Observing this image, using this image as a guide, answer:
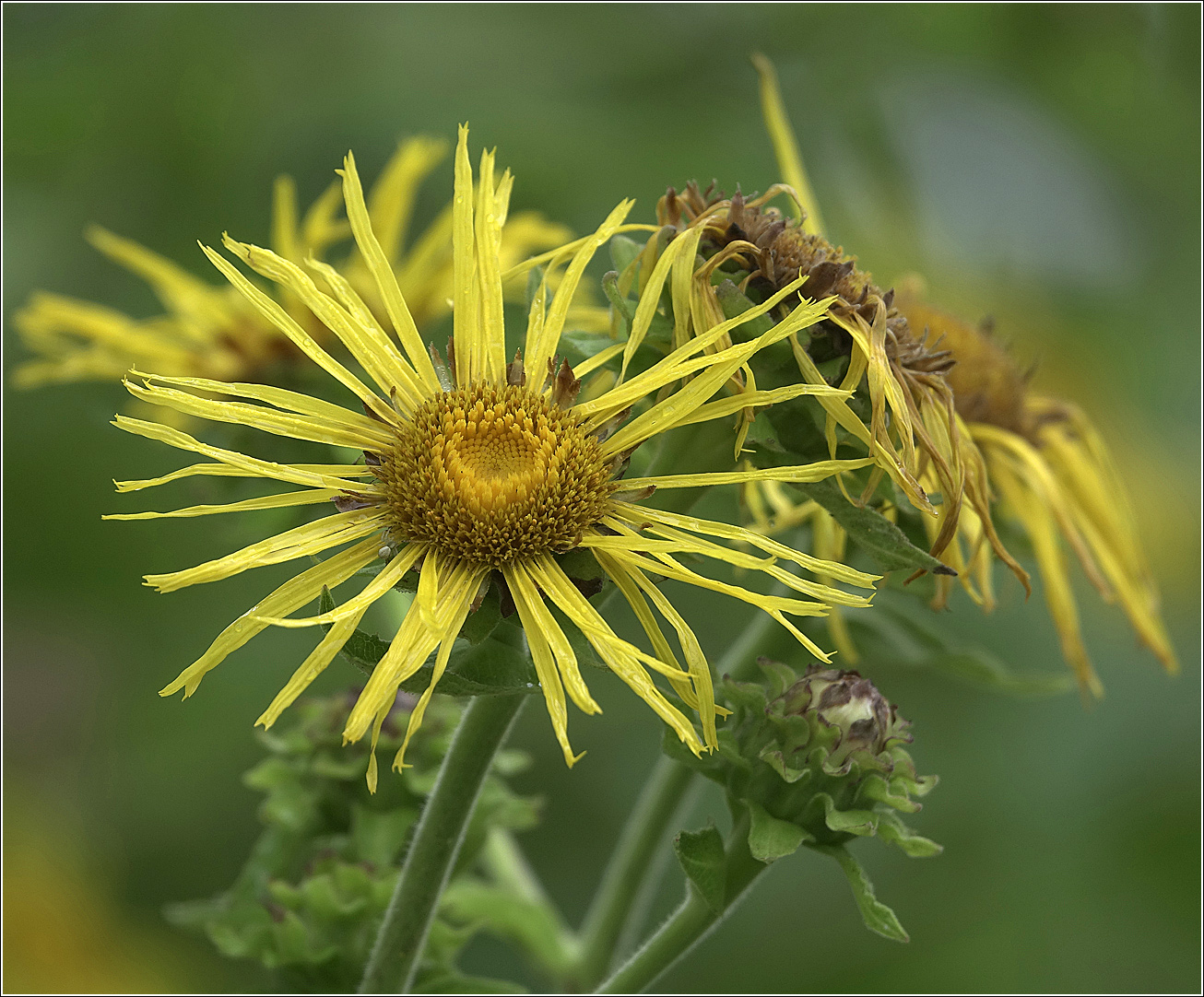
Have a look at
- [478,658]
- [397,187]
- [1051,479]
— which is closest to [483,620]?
[478,658]

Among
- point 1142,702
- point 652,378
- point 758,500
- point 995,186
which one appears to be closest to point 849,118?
point 995,186

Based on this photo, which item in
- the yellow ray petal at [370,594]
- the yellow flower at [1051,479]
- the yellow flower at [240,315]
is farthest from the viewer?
the yellow flower at [240,315]

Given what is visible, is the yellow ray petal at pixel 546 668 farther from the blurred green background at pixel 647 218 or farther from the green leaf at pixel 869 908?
the blurred green background at pixel 647 218

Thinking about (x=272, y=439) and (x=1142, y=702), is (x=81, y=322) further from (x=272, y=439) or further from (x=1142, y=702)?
(x=1142, y=702)

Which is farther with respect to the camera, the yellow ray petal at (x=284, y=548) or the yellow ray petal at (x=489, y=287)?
the yellow ray petal at (x=489, y=287)

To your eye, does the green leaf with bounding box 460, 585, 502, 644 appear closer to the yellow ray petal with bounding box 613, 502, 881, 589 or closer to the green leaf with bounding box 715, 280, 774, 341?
the yellow ray petal with bounding box 613, 502, 881, 589

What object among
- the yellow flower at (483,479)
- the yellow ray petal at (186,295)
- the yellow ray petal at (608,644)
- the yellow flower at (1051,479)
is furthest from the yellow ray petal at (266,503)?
the yellow ray petal at (186,295)
